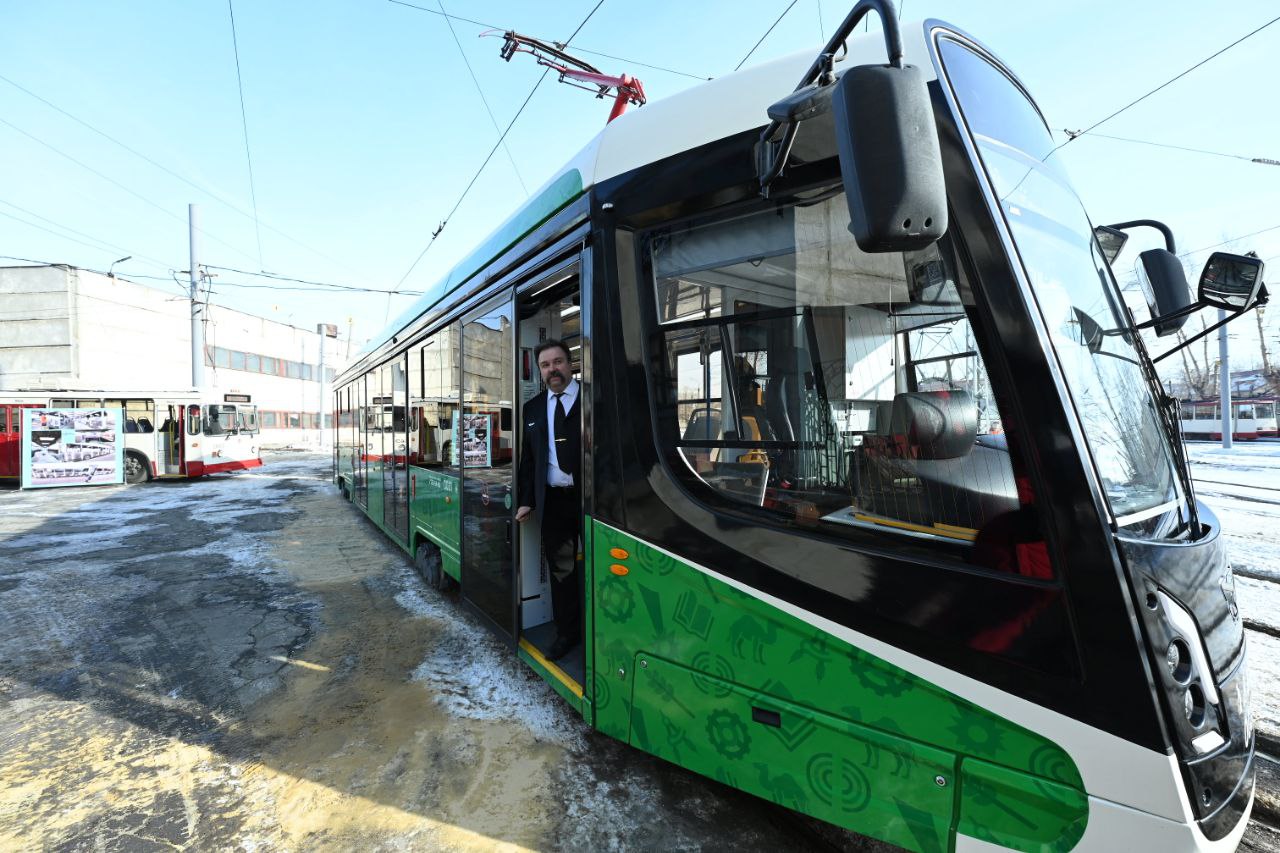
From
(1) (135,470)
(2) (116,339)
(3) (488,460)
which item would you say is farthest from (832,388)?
(2) (116,339)

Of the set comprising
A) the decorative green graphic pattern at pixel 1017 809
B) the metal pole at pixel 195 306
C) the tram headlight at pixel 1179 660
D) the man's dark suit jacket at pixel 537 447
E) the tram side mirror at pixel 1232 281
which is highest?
the metal pole at pixel 195 306

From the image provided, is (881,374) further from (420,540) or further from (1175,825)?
(420,540)

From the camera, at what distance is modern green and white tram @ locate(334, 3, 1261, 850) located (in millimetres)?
1390

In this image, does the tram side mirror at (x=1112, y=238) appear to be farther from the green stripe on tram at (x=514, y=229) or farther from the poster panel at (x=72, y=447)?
the poster panel at (x=72, y=447)

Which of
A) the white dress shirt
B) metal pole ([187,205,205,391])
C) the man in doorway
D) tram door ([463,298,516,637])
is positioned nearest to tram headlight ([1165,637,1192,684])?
the man in doorway

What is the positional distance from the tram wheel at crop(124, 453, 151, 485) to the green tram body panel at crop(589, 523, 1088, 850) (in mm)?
19073

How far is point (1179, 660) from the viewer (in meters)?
1.42

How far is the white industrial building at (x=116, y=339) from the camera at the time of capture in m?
27.1

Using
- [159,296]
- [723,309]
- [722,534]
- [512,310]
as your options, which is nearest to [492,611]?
[512,310]

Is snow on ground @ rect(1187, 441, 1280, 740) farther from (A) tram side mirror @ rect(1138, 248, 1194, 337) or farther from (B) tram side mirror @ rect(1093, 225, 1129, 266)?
(B) tram side mirror @ rect(1093, 225, 1129, 266)

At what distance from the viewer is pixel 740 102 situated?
6.70 ft

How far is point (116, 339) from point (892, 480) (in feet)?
127

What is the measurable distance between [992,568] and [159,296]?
4053 centimetres

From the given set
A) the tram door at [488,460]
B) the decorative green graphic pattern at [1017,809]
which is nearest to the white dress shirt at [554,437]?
the tram door at [488,460]
